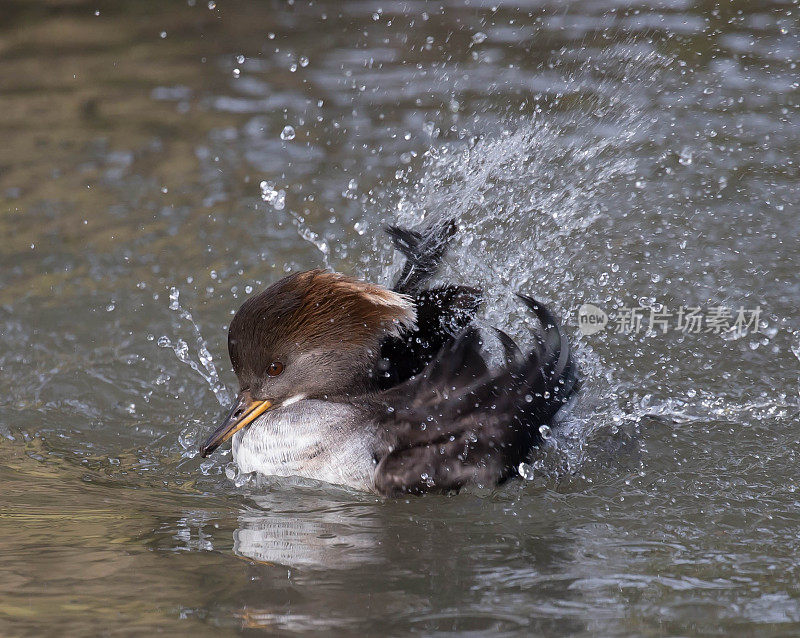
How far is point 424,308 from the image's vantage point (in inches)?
163

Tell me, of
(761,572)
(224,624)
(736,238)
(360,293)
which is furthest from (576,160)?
(224,624)

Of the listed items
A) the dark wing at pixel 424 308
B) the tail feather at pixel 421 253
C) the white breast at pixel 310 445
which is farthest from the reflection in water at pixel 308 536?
the tail feather at pixel 421 253

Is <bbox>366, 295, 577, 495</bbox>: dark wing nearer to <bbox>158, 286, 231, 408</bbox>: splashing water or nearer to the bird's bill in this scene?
the bird's bill

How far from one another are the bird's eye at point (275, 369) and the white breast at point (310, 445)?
0.17 metres

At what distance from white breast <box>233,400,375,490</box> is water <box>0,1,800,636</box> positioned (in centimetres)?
11

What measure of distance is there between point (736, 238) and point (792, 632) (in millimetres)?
3562

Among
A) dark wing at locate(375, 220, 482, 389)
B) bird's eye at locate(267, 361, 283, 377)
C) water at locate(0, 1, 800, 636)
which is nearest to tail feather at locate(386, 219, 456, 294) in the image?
dark wing at locate(375, 220, 482, 389)

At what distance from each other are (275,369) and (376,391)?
0.42 meters

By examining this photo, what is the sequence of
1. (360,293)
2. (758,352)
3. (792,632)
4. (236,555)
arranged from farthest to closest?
(758,352)
(360,293)
(236,555)
(792,632)

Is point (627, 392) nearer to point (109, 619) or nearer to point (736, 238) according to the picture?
point (736, 238)

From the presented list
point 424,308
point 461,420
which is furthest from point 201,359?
point 461,420

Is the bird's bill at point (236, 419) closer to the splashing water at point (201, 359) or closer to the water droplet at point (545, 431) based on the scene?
the splashing water at point (201, 359)

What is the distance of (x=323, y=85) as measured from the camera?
24.2 ft

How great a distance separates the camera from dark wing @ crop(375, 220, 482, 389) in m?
4.04
